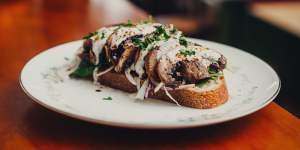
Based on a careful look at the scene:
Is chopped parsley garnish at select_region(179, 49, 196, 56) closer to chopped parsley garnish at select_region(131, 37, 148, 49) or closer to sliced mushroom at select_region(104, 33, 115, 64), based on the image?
chopped parsley garnish at select_region(131, 37, 148, 49)

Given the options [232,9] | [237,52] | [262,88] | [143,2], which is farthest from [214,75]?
[143,2]

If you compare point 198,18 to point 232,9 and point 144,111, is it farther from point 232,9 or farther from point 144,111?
point 144,111

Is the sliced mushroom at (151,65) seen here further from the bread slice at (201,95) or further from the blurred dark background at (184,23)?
the blurred dark background at (184,23)

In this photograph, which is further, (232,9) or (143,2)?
(143,2)

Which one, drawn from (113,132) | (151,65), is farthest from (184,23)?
(113,132)

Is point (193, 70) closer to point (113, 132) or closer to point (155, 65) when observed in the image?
point (155, 65)

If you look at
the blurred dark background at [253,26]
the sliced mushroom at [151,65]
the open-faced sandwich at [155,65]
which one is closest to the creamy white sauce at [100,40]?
the open-faced sandwich at [155,65]
